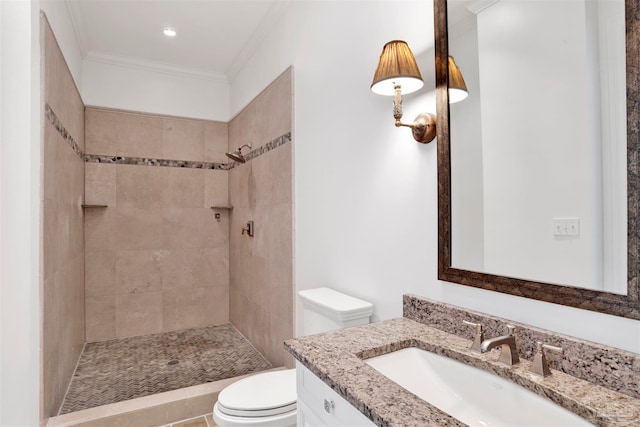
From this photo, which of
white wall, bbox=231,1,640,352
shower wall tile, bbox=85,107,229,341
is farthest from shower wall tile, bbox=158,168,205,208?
white wall, bbox=231,1,640,352

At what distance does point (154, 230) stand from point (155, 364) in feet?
4.19

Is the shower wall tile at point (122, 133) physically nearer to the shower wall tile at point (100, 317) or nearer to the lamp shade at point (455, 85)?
the shower wall tile at point (100, 317)

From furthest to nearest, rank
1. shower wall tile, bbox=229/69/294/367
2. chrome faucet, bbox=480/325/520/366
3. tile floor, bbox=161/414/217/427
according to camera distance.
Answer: shower wall tile, bbox=229/69/294/367, tile floor, bbox=161/414/217/427, chrome faucet, bbox=480/325/520/366

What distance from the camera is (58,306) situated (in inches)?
83.3

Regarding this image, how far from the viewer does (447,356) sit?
3.44 ft

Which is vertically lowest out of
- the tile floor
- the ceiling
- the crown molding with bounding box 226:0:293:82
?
the tile floor

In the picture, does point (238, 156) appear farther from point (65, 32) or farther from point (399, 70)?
point (399, 70)

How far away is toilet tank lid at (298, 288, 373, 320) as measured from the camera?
5.04 ft

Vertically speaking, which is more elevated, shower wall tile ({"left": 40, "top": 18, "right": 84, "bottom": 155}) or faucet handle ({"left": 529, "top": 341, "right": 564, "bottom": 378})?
shower wall tile ({"left": 40, "top": 18, "right": 84, "bottom": 155})

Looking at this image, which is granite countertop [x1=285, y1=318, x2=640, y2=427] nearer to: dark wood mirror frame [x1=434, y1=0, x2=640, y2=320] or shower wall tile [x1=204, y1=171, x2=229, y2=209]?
dark wood mirror frame [x1=434, y1=0, x2=640, y2=320]

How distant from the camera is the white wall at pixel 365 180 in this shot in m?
1.19

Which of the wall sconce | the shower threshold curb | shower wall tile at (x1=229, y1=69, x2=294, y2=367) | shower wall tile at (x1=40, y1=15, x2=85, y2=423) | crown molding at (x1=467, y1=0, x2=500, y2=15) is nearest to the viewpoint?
crown molding at (x1=467, y1=0, x2=500, y2=15)

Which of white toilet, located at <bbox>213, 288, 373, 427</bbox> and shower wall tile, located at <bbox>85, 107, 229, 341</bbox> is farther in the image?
shower wall tile, located at <bbox>85, 107, 229, 341</bbox>
